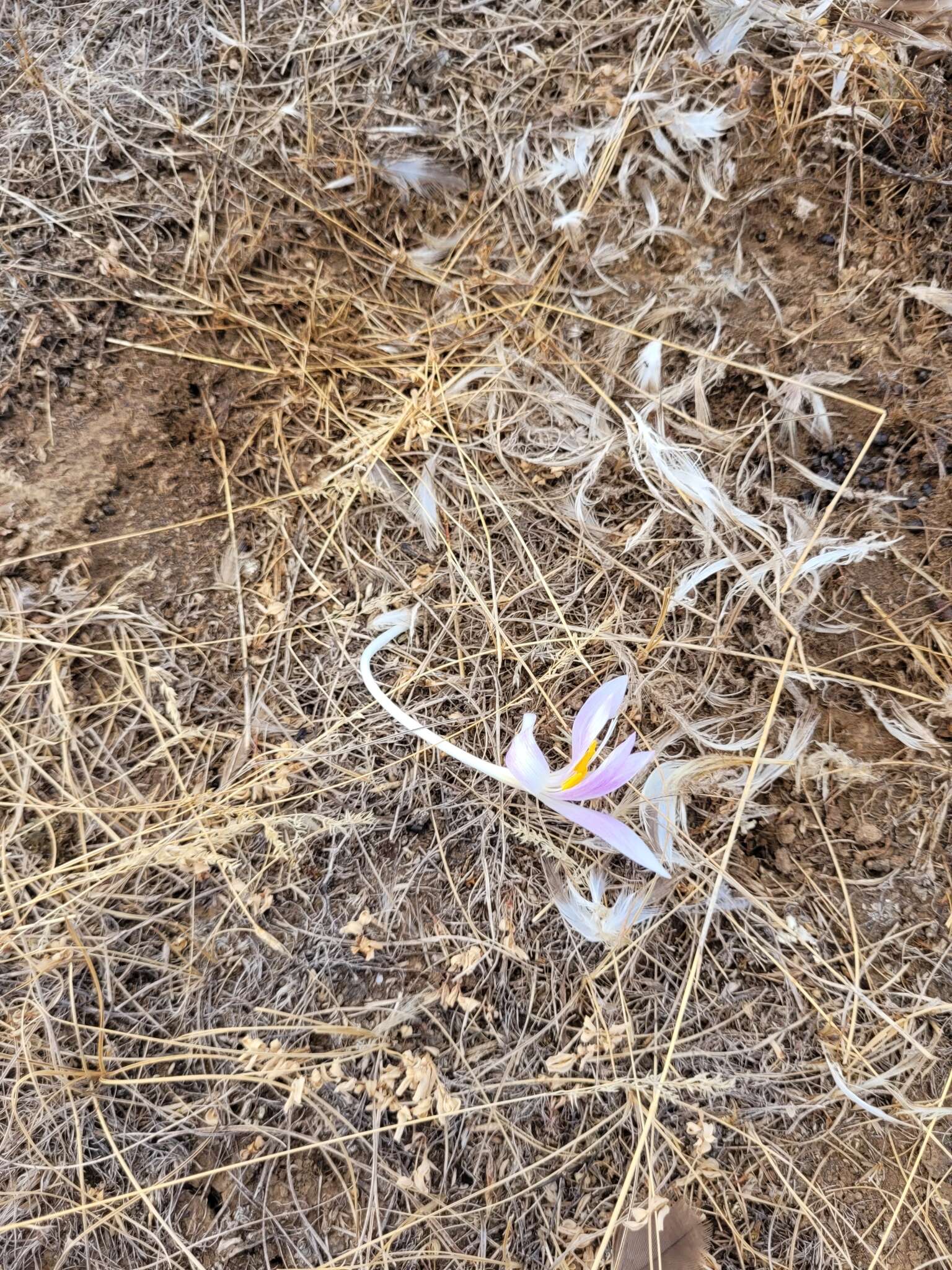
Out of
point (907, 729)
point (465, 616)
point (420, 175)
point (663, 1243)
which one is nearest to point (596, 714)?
point (465, 616)

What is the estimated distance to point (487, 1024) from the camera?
1211 millimetres

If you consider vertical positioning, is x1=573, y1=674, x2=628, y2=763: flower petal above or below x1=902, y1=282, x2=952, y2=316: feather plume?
below

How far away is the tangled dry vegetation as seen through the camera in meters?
1.18

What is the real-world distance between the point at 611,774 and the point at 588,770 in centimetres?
5

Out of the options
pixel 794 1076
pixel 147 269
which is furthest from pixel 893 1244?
pixel 147 269

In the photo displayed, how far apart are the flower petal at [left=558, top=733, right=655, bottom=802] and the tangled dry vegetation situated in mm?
144

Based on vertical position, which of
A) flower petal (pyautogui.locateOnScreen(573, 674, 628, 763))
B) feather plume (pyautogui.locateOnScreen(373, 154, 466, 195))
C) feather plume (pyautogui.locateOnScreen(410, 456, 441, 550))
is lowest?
flower petal (pyautogui.locateOnScreen(573, 674, 628, 763))

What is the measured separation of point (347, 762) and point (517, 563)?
539 mm

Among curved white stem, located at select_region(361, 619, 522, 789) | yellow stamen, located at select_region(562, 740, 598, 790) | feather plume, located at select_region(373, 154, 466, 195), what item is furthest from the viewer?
feather plume, located at select_region(373, 154, 466, 195)

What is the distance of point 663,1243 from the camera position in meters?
1.14

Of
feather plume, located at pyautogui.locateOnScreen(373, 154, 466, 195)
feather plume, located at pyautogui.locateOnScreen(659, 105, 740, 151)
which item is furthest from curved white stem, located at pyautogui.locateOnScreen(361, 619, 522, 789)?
feather plume, located at pyautogui.locateOnScreen(659, 105, 740, 151)

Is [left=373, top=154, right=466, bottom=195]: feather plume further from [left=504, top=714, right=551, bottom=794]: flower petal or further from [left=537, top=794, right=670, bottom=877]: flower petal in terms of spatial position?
[left=537, top=794, right=670, bottom=877]: flower petal

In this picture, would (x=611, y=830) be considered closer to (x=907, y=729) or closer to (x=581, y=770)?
(x=581, y=770)

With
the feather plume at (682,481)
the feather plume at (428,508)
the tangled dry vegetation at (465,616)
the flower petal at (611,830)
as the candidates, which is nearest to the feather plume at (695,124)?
the tangled dry vegetation at (465,616)
